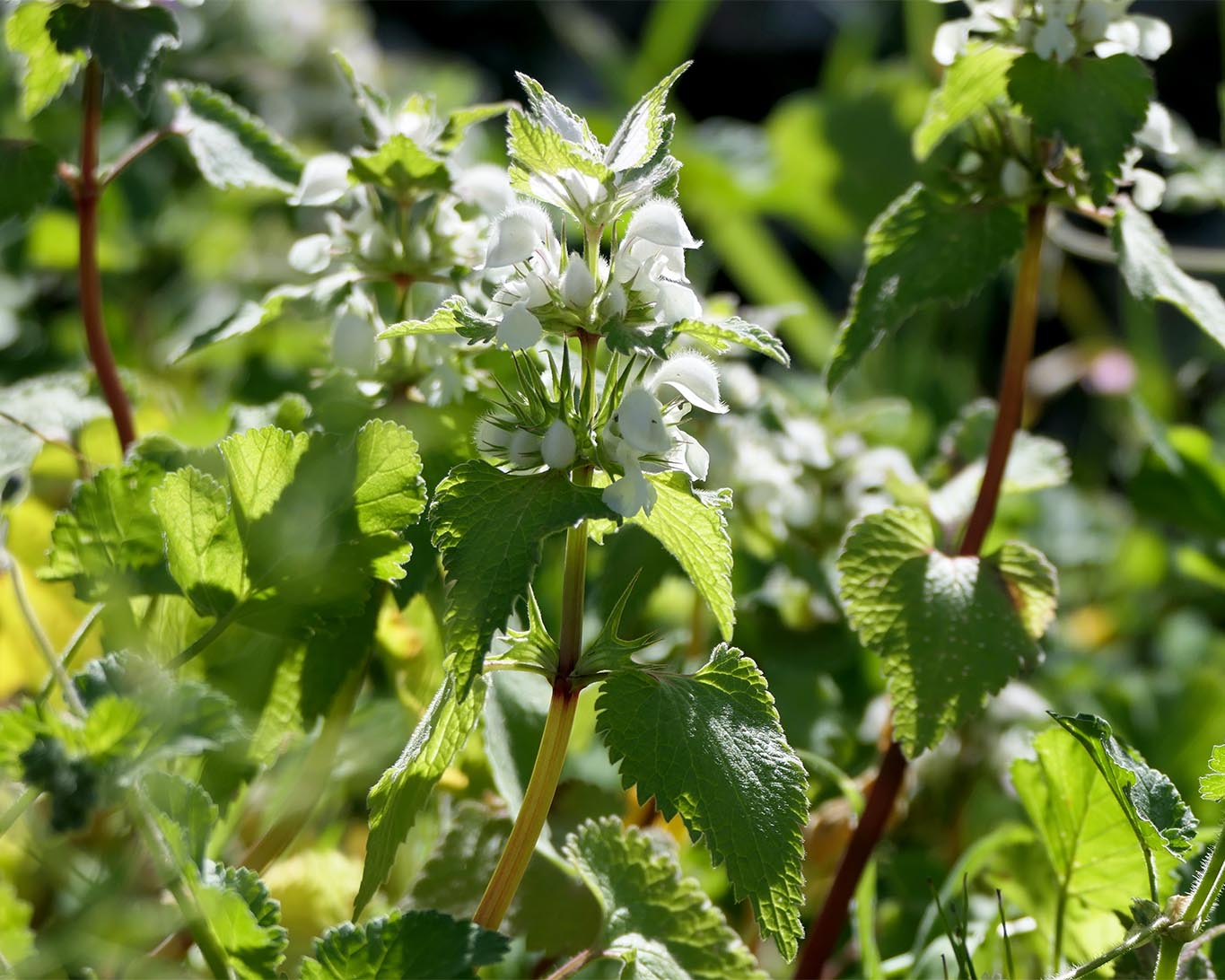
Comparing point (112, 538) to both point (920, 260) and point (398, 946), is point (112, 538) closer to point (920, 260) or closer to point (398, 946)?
point (398, 946)

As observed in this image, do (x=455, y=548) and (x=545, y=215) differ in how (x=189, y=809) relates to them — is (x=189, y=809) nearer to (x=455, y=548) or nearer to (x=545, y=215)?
(x=455, y=548)

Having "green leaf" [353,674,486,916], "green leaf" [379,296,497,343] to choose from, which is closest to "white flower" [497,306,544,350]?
"green leaf" [379,296,497,343]

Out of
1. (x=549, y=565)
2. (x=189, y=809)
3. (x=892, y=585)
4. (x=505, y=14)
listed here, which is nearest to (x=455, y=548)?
(x=189, y=809)

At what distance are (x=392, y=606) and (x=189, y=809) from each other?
1.15ft

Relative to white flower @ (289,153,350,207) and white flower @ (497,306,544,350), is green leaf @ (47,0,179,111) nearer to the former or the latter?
white flower @ (289,153,350,207)

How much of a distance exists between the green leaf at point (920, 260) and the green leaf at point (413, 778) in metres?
0.29

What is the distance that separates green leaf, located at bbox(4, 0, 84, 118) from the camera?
0.73 meters

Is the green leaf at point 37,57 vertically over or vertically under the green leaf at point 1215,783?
over

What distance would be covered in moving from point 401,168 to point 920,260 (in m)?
0.31

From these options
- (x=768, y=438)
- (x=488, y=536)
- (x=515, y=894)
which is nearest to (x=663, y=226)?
(x=488, y=536)

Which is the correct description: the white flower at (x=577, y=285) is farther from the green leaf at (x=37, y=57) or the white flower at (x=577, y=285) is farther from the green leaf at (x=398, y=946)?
the green leaf at (x=37, y=57)

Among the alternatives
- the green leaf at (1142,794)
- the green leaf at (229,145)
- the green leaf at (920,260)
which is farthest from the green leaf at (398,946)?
the green leaf at (229,145)

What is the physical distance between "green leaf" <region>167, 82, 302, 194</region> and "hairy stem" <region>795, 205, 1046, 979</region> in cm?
46

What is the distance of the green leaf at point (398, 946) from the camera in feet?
1.62
